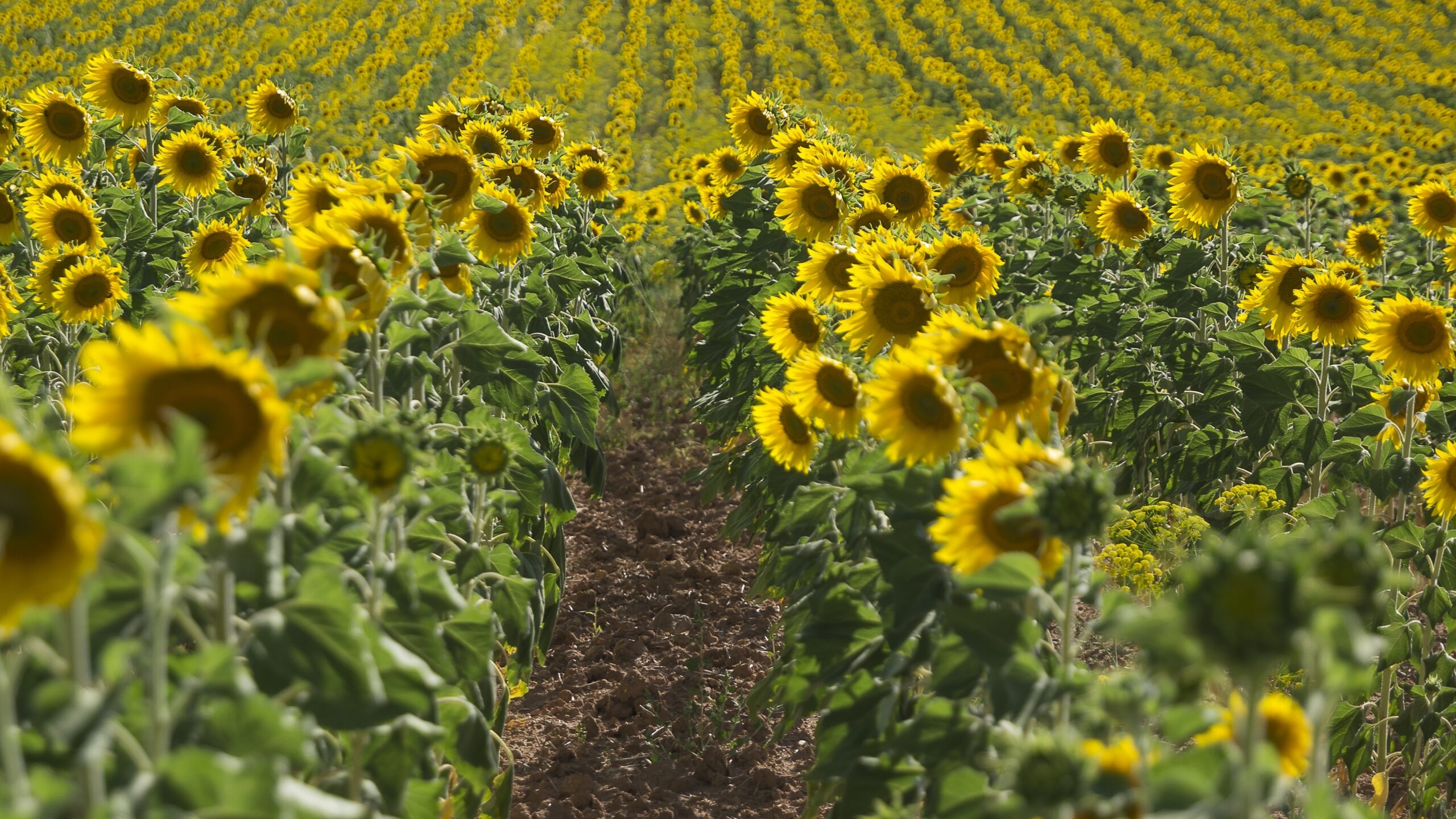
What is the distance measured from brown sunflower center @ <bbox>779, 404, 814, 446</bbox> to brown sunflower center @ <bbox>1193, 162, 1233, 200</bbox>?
2729 millimetres

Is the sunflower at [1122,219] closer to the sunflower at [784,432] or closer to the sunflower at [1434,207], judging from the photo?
the sunflower at [1434,207]

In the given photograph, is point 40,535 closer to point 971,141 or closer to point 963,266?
point 963,266

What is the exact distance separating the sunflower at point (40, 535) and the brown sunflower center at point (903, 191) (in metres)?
4.18

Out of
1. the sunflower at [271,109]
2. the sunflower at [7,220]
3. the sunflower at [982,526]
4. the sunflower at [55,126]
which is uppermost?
the sunflower at [271,109]

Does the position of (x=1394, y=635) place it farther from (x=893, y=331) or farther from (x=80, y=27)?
(x=80, y=27)

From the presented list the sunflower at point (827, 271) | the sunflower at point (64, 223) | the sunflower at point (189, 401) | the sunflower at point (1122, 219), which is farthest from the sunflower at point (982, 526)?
the sunflower at point (64, 223)

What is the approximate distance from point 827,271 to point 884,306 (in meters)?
0.77

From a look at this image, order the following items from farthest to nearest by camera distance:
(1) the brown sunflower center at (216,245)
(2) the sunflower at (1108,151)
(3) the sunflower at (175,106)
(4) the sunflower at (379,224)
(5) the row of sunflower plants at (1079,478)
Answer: (2) the sunflower at (1108,151) → (3) the sunflower at (175,106) → (1) the brown sunflower center at (216,245) → (4) the sunflower at (379,224) → (5) the row of sunflower plants at (1079,478)

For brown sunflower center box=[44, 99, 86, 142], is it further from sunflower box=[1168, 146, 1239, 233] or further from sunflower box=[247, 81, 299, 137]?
sunflower box=[1168, 146, 1239, 233]

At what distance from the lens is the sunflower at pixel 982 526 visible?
180 cm

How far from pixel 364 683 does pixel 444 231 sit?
201 centimetres

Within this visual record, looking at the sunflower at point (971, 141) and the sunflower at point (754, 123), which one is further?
the sunflower at point (971, 141)

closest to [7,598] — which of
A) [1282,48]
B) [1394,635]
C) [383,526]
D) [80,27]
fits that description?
[383,526]

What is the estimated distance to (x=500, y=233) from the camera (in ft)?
13.1
